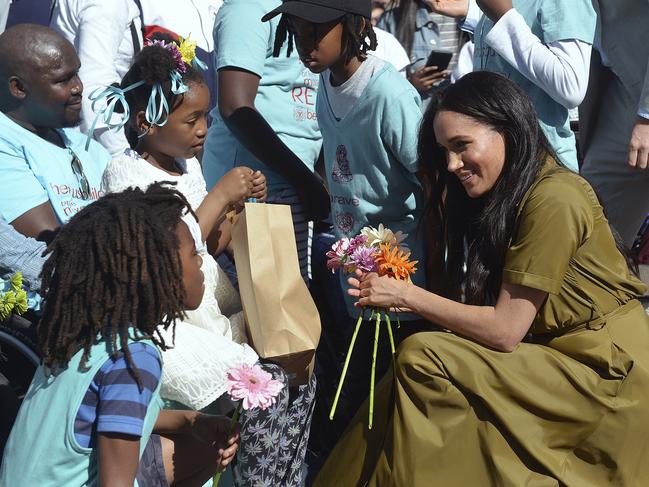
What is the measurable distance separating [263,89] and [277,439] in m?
1.58

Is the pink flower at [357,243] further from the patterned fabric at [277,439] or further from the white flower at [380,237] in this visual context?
the patterned fabric at [277,439]

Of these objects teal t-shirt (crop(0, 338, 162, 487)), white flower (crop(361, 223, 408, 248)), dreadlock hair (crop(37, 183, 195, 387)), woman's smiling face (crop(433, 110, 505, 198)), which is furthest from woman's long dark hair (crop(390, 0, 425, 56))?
teal t-shirt (crop(0, 338, 162, 487))

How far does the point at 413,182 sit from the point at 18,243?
1445mm

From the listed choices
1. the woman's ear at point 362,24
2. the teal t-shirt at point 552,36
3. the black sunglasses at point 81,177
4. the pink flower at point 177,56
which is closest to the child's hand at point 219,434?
the black sunglasses at point 81,177

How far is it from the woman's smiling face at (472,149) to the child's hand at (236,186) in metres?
0.72

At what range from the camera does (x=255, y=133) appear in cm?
386

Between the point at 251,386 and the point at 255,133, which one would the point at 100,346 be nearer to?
the point at 251,386

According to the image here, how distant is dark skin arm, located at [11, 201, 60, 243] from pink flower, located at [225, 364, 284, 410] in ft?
3.15

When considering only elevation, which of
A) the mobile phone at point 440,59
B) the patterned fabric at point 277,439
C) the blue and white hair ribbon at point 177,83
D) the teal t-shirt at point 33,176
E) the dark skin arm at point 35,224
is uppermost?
the blue and white hair ribbon at point 177,83

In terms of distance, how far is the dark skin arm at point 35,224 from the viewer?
3338 mm

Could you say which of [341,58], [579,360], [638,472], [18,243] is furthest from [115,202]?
[638,472]

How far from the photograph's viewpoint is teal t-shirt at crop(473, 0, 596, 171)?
370cm

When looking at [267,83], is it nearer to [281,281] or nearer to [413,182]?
[413,182]

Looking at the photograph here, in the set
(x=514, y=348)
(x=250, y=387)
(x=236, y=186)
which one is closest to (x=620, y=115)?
(x=514, y=348)
